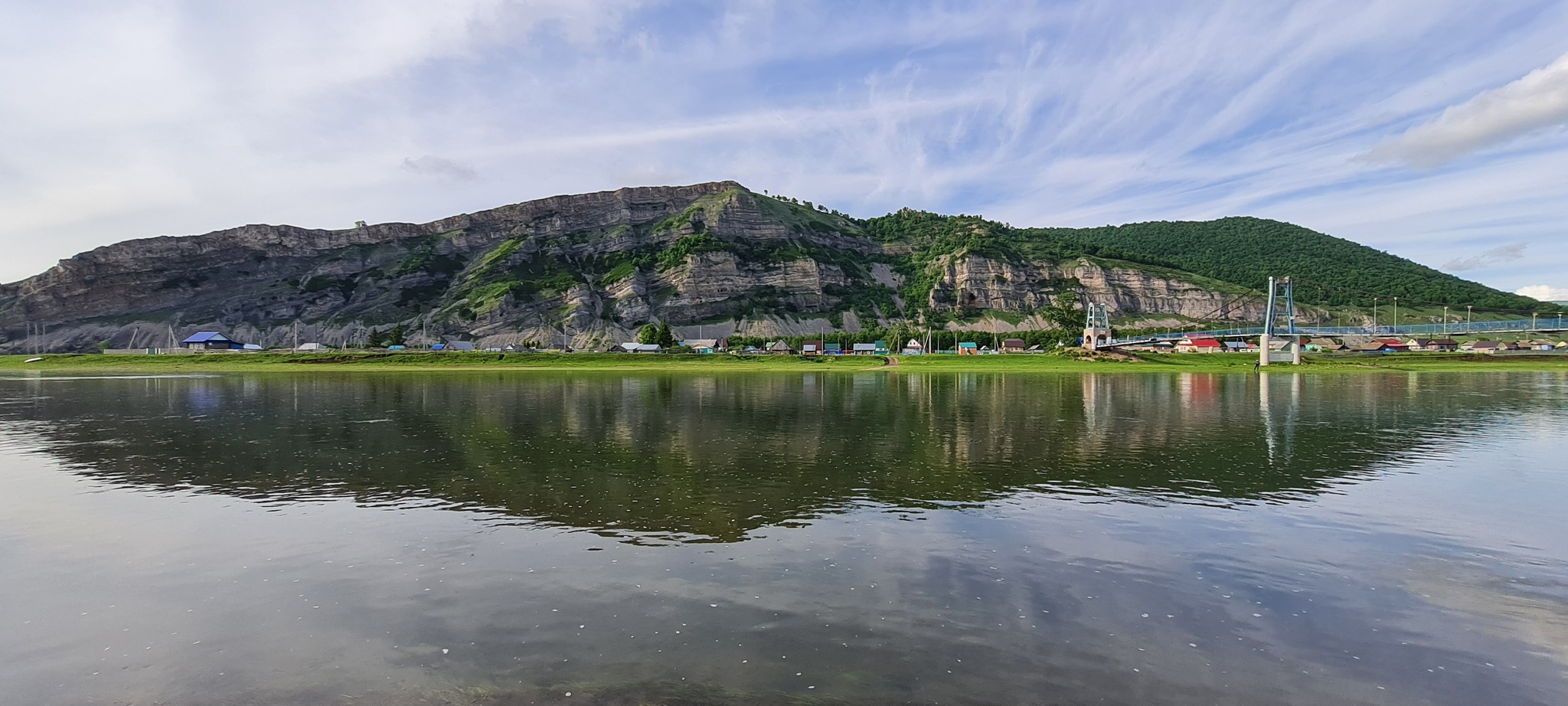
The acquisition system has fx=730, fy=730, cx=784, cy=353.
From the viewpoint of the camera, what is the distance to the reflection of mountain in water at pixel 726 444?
2328 cm

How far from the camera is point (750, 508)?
2105 centimetres

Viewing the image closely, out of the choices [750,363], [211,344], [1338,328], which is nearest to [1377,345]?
[1338,328]

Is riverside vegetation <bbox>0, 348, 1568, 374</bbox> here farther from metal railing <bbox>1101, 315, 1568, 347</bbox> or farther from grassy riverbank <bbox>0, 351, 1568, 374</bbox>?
metal railing <bbox>1101, 315, 1568, 347</bbox>

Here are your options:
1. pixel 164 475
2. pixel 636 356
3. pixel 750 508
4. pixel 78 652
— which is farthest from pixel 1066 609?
pixel 636 356

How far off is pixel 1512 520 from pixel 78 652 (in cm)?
3224

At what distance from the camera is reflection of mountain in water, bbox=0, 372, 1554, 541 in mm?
23281

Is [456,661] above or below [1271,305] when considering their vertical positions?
below

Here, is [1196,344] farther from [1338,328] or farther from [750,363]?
[750,363]

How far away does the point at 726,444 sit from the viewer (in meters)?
34.1

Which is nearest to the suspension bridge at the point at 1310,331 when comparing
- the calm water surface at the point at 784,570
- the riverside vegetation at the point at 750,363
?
the riverside vegetation at the point at 750,363

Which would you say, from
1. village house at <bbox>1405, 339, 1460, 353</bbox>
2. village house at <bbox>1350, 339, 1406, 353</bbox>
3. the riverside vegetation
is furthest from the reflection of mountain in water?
village house at <bbox>1405, 339, 1460, 353</bbox>

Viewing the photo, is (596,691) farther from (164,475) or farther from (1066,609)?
(164,475)

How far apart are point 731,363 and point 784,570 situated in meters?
122

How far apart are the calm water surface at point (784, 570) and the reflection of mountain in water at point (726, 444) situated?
0.30 metres
